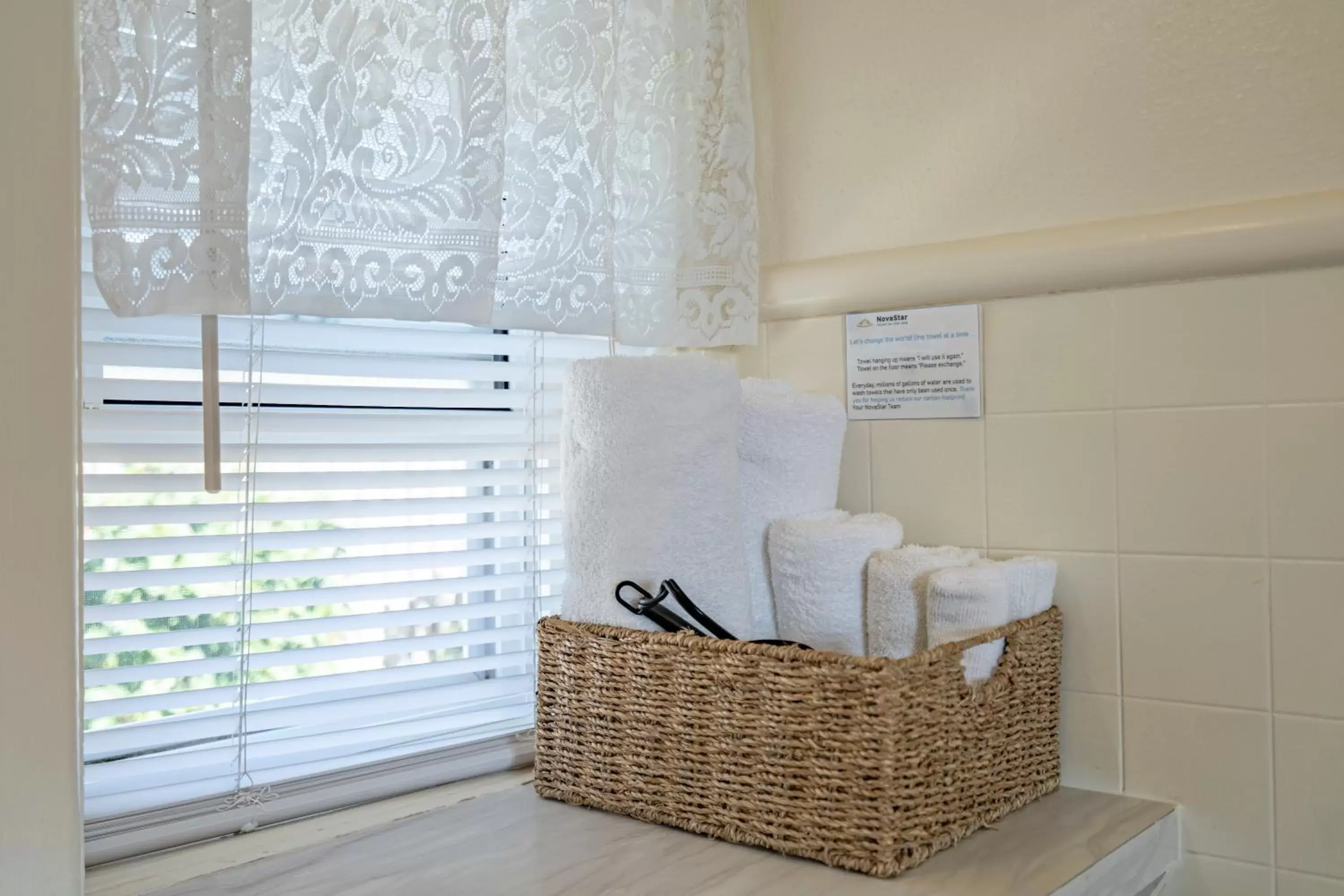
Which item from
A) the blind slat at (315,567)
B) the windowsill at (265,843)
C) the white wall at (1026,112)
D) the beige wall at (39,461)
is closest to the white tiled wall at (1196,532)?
the white wall at (1026,112)

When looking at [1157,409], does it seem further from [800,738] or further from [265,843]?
[265,843]

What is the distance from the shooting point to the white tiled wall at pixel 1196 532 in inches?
36.6

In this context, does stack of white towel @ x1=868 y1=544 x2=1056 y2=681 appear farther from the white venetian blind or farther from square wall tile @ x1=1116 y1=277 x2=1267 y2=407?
the white venetian blind

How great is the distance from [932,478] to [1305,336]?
37 cm

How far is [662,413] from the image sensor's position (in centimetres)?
100

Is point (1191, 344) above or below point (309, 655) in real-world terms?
above

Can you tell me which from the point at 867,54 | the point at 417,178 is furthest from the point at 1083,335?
the point at 417,178

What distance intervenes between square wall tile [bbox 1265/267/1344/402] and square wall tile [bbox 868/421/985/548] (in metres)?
0.28

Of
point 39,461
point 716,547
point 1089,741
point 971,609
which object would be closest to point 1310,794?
point 1089,741

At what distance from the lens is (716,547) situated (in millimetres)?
1019

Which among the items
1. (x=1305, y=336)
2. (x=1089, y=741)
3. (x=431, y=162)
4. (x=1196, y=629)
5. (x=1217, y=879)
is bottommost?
(x=1217, y=879)

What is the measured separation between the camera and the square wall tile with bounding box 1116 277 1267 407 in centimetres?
96

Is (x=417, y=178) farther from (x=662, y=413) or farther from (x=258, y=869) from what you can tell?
(x=258, y=869)

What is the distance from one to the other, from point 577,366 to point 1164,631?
598mm
